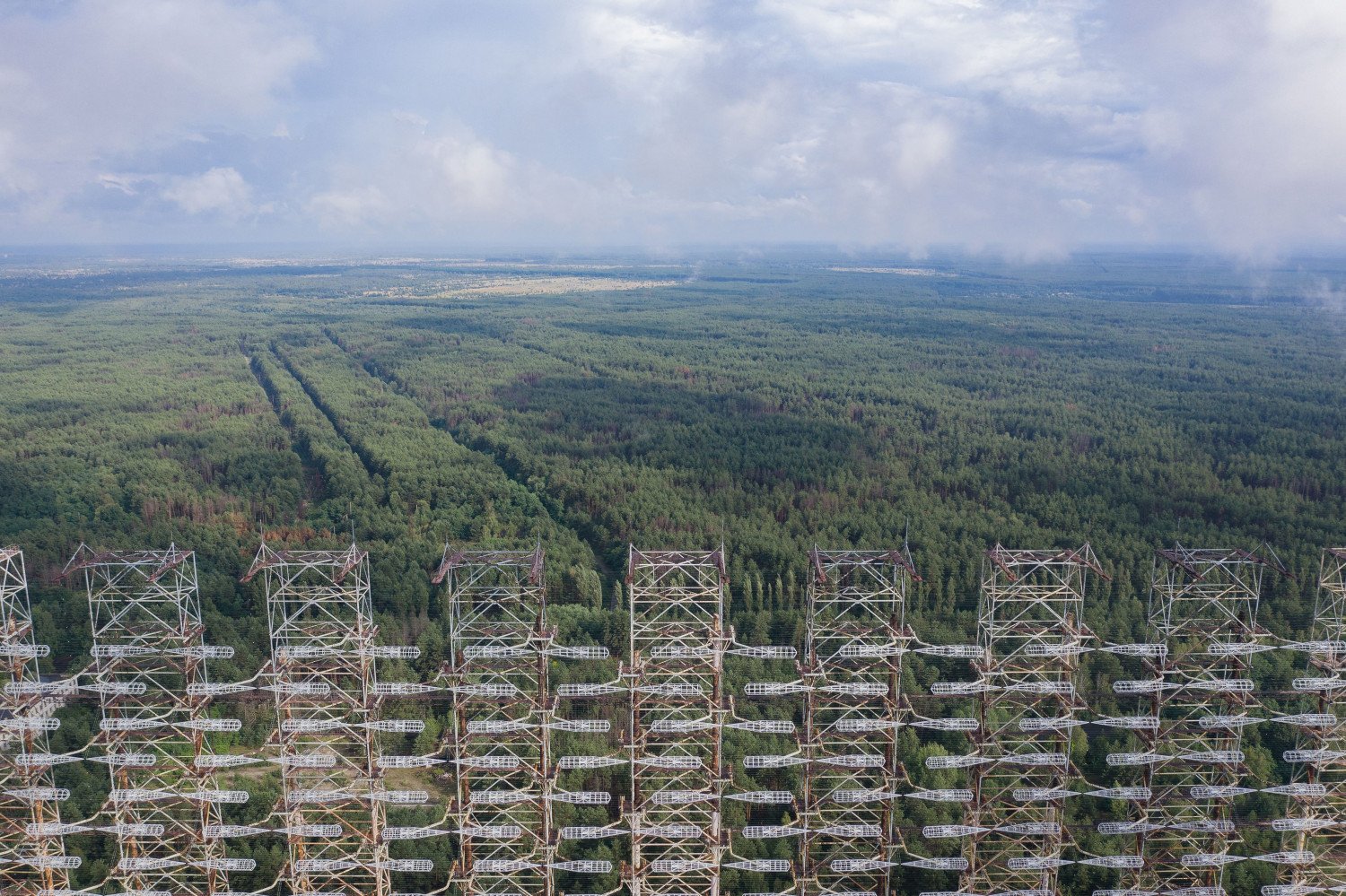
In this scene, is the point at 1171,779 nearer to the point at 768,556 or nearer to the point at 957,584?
the point at 957,584

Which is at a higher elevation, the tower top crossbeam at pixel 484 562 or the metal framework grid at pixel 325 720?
the tower top crossbeam at pixel 484 562

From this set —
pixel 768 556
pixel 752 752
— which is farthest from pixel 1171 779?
pixel 768 556

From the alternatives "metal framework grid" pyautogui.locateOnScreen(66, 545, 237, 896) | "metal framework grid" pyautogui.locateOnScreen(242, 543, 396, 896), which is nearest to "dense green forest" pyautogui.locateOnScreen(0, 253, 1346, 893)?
"metal framework grid" pyautogui.locateOnScreen(66, 545, 237, 896)

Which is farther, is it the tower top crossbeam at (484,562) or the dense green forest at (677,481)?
the dense green forest at (677,481)

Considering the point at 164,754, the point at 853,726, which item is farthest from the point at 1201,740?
the point at 164,754

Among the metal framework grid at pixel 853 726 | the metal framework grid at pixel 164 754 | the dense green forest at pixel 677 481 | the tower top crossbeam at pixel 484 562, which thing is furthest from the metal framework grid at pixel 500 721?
the metal framework grid at pixel 853 726

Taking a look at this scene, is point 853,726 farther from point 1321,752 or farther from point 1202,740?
point 1321,752

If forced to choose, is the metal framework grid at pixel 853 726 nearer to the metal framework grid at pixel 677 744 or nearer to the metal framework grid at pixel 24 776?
the metal framework grid at pixel 677 744
